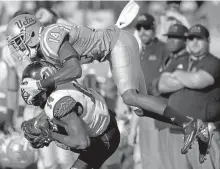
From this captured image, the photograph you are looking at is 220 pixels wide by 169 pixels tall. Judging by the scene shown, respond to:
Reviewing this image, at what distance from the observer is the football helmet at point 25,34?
618cm

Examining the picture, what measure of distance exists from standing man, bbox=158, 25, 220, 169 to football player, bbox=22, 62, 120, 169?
1.00 meters

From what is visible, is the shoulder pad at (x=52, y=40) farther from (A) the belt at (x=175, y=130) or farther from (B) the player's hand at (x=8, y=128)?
(B) the player's hand at (x=8, y=128)

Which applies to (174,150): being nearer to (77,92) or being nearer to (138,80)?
(138,80)

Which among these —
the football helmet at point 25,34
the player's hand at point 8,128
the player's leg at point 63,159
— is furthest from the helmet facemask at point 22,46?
the player's hand at point 8,128

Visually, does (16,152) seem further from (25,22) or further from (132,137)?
(25,22)

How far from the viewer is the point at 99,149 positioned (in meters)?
6.01

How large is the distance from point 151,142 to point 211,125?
117 cm

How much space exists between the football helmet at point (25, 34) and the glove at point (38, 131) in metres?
0.62

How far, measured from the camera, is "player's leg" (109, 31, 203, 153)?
6.17 m

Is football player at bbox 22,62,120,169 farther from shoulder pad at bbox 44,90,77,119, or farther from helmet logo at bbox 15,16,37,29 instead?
helmet logo at bbox 15,16,37,29

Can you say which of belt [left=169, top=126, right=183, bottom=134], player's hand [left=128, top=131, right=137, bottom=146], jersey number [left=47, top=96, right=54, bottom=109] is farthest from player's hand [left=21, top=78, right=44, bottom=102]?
player's hand [left=128, top=131, right=137, bottom=146]

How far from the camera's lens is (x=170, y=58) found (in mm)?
7598

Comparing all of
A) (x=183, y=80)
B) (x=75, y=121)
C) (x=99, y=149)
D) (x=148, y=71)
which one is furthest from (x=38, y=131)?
(x=148, y=71)

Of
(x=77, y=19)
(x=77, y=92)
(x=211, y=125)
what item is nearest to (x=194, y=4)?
(x=77, y=19)
